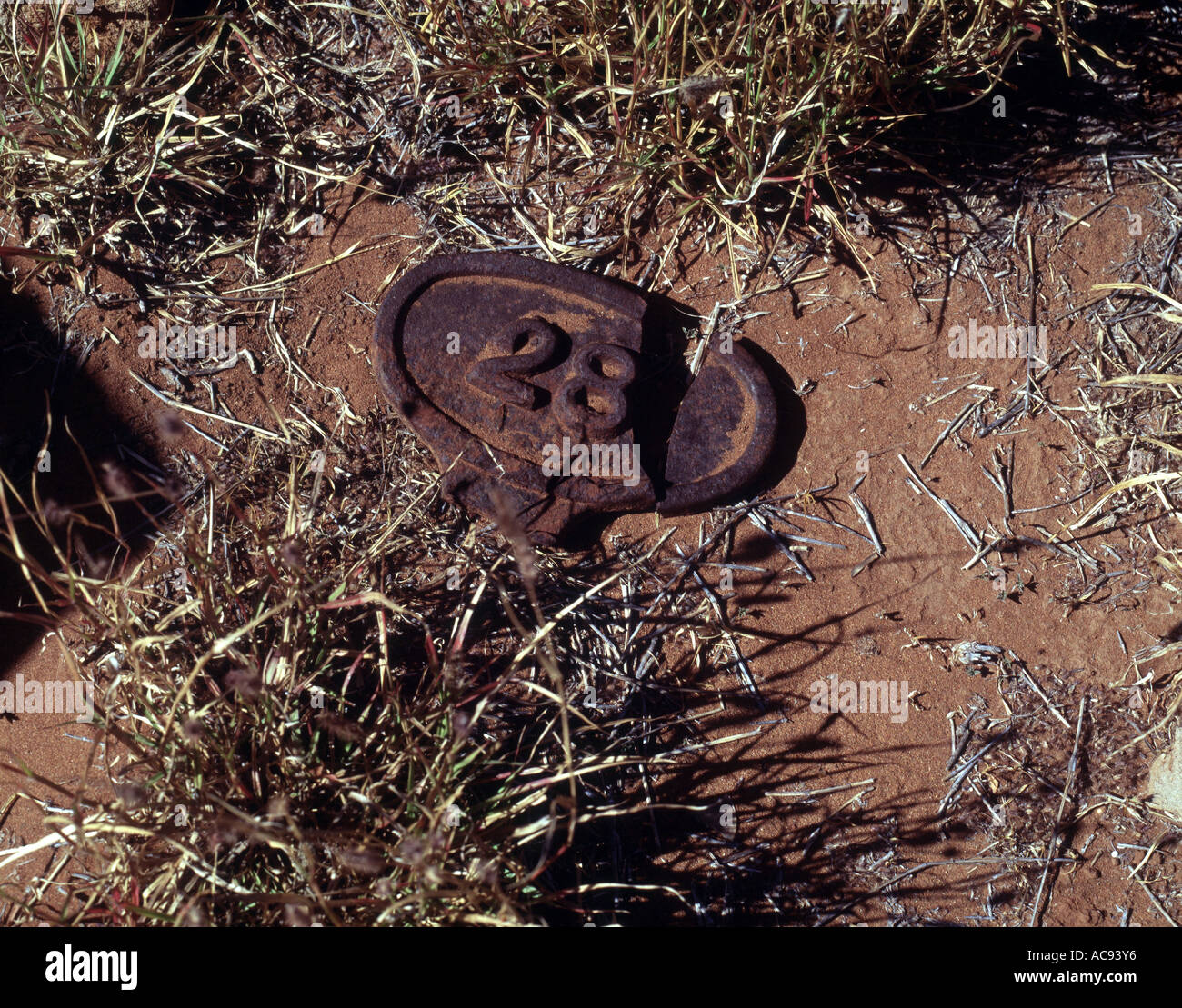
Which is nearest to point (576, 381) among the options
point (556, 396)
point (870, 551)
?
point (556, 396)

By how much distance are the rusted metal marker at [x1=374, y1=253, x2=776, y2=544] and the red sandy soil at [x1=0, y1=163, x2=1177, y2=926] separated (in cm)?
18

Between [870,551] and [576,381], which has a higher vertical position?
[576,381]

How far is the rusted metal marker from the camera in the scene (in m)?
2.47

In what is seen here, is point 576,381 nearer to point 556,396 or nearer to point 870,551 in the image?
point 556,396

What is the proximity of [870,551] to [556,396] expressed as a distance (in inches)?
42.6

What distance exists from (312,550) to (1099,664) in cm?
239

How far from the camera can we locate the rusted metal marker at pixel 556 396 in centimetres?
247

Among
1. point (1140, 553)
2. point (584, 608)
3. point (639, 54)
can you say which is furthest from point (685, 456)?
point (1140, 553)

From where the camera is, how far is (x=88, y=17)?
9.36 feet

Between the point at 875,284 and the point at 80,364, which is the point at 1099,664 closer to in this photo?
the point at 875,284

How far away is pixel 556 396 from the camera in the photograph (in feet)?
8.16

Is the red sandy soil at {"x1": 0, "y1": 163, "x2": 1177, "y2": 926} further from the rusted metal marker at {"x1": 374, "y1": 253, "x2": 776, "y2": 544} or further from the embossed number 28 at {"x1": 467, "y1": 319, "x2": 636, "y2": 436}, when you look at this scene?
the embossed number 28 at {"x1": 467, "y1": 319, "x2": 636, "y2": 436}

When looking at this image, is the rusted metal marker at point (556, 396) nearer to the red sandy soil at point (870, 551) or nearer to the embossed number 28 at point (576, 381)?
the embossed number 28 at point (576, 381)
